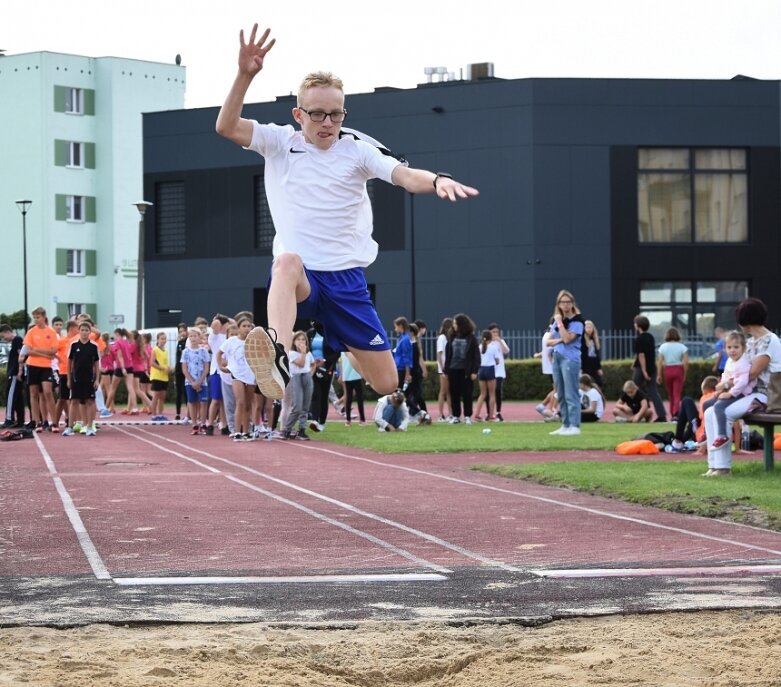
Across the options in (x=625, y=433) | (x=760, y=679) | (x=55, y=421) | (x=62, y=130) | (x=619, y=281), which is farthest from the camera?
(x=62, y=130)

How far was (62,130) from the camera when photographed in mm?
66562

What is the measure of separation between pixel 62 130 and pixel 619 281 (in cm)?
3661

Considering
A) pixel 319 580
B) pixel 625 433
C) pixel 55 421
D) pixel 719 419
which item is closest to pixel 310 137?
pixel 319 580

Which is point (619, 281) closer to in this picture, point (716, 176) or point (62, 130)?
point (716, 176)

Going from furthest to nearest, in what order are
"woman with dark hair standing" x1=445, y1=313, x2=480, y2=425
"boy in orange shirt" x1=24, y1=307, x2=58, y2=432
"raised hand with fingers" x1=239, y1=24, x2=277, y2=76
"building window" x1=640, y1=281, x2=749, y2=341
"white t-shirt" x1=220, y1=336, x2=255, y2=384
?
"building window" x1=640, y1=281, x2=749, y2=341 < "woman with dark hair standing" x1=445, y1=313, x2=480, y2=425 < "boy in orange shirt" x1=24, y1=307, x2=58, y2=432 < "white t-shirt" x1=220, y1=336, x2=255, y2=384 < "raised hand with fingers" x1=239, y1=24, x2=277, y2=76

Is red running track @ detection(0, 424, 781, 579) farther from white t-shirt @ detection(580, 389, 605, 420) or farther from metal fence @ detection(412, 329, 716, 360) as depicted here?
metal fence @ detection(412, 329, 716, 360)

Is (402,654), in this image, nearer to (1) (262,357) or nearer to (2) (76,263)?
(1) (262,357)

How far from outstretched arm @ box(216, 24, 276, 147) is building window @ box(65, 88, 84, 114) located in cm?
6170

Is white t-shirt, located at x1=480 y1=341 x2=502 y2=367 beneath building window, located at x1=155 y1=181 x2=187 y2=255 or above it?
beneath

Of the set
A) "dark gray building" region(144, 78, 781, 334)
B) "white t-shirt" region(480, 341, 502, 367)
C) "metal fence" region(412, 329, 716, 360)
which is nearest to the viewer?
"white t-shirt" region(480, 341, 502, 367)

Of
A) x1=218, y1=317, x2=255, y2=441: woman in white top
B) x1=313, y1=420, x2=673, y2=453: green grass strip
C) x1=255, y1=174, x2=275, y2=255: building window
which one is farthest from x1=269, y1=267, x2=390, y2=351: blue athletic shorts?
x1=255, y1=174, x2=275, y2=255: building window

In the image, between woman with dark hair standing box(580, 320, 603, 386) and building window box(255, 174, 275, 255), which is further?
building window box(255, 174, 275, 255)

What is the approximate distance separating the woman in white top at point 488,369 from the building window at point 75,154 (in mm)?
46707

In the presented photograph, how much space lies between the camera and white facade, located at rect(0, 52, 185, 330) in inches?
2594
